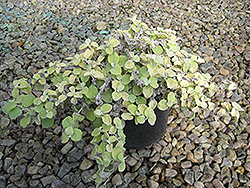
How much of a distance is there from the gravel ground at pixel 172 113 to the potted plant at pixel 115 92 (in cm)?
43

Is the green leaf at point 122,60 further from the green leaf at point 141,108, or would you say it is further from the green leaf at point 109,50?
the green leaf at point 141,108

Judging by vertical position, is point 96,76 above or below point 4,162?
above

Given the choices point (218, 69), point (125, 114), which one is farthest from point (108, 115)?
point (218, 69)

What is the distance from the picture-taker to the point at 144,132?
1.47m

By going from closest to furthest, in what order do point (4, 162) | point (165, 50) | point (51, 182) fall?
point (165, 50) → point (51, 182) → point (4, 162)

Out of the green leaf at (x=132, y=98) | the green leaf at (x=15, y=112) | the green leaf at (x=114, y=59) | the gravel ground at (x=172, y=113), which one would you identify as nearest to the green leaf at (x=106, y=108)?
the green leaf at (x=132, y=98)

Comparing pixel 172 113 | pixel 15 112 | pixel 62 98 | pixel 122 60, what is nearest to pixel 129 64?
pixel 122 60

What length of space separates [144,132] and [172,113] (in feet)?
1.69

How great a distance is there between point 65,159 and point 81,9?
200 cm

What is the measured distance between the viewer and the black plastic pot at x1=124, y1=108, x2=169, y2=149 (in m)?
1.42

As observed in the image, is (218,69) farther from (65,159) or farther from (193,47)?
(65,159)

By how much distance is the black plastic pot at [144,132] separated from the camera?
1.42 metres

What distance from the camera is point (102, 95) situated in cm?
120

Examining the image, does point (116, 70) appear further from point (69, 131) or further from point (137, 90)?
point (69, 131)
